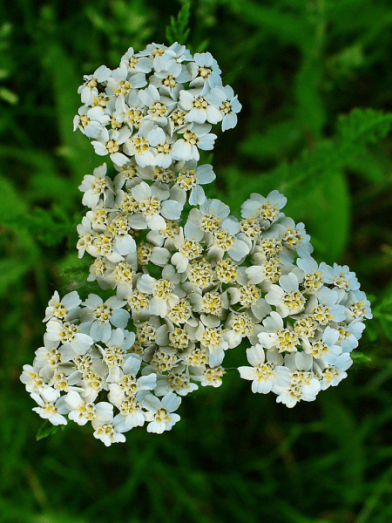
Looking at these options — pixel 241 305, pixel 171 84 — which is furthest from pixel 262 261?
pixel 171 84

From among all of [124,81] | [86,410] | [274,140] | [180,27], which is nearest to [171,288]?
[86,410]

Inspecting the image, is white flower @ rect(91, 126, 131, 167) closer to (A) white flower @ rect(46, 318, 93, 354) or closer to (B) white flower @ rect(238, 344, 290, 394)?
(A) white flower @ rect(46, 318, 93, 354)

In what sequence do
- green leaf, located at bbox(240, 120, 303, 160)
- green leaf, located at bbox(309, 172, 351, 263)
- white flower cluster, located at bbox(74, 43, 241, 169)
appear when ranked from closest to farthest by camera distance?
white flower cluster, located at bbox(74, 43, 241, 169), green leaf, located at bbox(309, 172, 351, 263), green leaf, located at bbox(240, 120, 303, 160)

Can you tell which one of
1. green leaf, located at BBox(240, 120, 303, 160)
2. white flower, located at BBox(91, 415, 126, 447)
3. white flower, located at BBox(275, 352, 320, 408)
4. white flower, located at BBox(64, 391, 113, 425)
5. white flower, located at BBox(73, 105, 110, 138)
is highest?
green leaf, located at BBox(240, 120, 303, 160)

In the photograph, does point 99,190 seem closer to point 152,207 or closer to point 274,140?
point 152,207

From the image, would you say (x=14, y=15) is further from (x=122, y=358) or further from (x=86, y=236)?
(x=122, y=358)

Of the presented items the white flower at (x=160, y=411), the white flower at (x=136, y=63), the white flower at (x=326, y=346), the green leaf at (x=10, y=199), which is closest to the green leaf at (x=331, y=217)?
the white flower at (x=326, y=346)

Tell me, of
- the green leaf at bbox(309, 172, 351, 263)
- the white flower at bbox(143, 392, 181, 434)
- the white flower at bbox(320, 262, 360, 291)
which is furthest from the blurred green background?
the white flower at bbox(143, 392, 181, 434)

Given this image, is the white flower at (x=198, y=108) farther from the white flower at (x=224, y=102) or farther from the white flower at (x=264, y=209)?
the white flower at (x=264, y=209)
